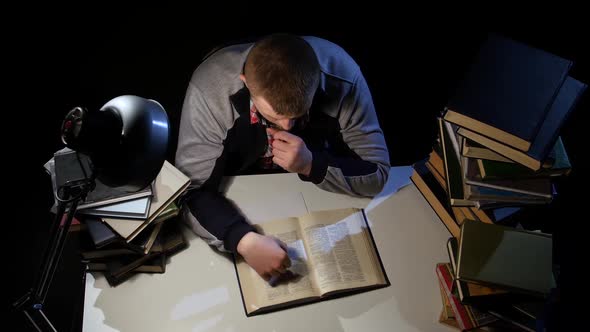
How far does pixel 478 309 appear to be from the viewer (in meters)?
1.23

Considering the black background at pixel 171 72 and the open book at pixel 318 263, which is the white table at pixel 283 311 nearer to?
the open book at pixel 318 263

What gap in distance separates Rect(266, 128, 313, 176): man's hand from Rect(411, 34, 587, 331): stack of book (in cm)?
45

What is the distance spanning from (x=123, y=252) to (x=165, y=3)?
3.03ft

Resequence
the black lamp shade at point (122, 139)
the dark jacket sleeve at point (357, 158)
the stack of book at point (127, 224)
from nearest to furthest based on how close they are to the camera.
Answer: the black lamp shade at point (122, 139) < the stack of book at point (127, 224) < the dark jacket sleeve at point (357, 158)

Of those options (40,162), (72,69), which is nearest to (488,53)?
(72,69)

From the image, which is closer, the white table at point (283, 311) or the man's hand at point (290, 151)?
the white table at point (283, 311)

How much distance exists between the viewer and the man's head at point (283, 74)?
3.68 feet

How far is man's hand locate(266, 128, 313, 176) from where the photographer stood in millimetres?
1395

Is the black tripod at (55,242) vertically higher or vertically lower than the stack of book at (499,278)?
higher

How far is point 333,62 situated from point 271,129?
12.1 inches

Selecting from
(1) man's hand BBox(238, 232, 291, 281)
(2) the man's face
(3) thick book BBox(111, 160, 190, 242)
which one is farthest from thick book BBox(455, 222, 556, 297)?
(3) thick book BBox(111, 160, 190, 242)

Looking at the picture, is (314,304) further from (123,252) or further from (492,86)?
(492,86)

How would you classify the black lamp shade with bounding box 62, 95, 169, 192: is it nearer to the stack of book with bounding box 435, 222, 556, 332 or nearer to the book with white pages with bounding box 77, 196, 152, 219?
the book with white pages with bounding box 77, 196, 152, 219

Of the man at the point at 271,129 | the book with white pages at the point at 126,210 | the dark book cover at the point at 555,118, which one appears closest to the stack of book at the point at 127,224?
the book with white pages at the point at 126,210
